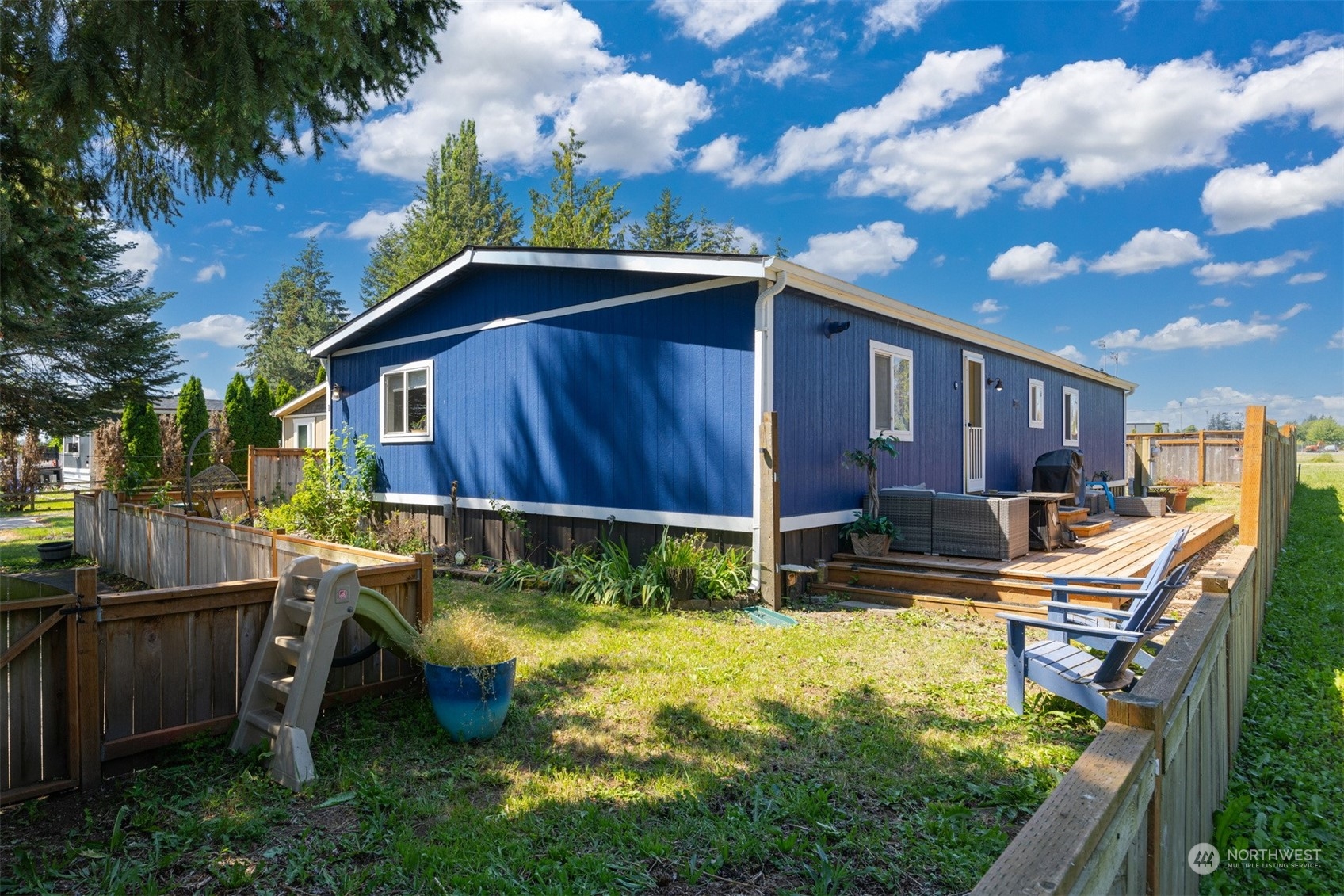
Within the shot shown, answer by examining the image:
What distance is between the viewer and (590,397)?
8.45 m

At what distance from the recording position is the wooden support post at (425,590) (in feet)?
15.1

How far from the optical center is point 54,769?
10.3ft

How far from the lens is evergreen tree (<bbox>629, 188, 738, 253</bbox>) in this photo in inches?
1284

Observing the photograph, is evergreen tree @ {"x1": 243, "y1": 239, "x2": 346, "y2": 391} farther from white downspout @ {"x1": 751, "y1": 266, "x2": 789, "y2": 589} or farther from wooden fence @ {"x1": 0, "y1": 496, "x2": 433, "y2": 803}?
wooden fence @ {"x1": 0, "y1": 496, "x2": 433, "y2": 803}

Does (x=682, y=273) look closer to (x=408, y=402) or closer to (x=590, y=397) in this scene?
(x=590, y=397)

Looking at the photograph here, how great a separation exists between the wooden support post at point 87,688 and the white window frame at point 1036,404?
14171 millimetres

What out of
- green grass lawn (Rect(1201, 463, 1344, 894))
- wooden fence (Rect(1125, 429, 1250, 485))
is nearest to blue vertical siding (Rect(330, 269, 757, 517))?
green grass lawn (Rect(1201, 463, 1344, 894))

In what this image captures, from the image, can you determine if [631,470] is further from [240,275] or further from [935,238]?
[240,275]

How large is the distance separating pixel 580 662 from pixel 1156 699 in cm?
404

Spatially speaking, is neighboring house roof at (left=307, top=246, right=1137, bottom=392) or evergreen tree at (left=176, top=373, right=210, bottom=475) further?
evergreen tree at (left=176, top=373, right=210, bottom=475)

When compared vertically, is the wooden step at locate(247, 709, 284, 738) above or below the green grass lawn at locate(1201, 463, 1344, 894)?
above

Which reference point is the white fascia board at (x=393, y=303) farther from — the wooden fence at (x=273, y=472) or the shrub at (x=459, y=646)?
the shrub at (x=459, y=646)

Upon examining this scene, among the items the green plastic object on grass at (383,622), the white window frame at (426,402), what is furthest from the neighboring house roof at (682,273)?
the green plastic object on grass at (383,622)

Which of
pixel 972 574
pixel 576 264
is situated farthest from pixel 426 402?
pixel 972 574
